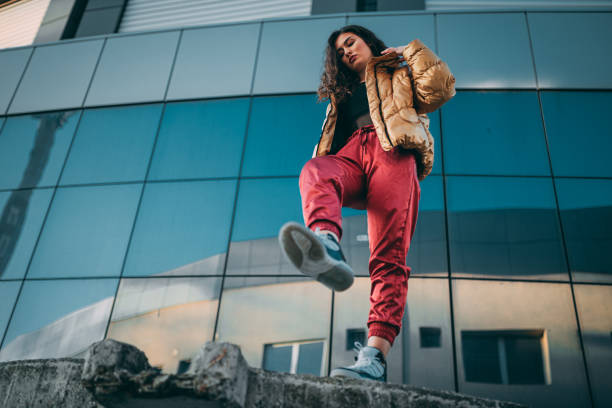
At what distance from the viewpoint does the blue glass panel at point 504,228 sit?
7.09 metres

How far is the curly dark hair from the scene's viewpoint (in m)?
3.62

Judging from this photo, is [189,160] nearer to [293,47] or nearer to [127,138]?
[127,138]

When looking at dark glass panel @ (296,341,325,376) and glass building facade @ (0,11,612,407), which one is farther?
glass building facade @ (0,11,612,407)

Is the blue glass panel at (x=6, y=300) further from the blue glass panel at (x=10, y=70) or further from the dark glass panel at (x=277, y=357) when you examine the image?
the dark glass panel at (x=277, y=357)

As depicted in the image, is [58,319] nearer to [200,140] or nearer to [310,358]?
[200,140]

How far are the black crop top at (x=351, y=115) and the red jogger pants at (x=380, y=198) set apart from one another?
9.4 inches

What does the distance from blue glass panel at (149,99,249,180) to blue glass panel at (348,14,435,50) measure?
299 centimetres

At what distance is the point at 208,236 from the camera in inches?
311

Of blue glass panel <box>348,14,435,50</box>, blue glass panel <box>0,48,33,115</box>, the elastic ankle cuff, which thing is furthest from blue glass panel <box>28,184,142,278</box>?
the elastic ankle cuff

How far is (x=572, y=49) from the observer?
8.65 meters

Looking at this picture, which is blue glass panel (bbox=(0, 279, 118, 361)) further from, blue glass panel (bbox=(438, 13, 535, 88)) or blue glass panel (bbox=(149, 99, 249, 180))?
blue glass panel (bbox=(438, 13, 535, 88))

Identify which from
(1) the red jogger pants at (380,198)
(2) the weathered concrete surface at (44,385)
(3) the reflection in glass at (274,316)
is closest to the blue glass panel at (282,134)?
(3) the reflection in glass at (274,316)

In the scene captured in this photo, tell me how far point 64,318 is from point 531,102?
8.96 m

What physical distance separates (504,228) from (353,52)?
495cm
